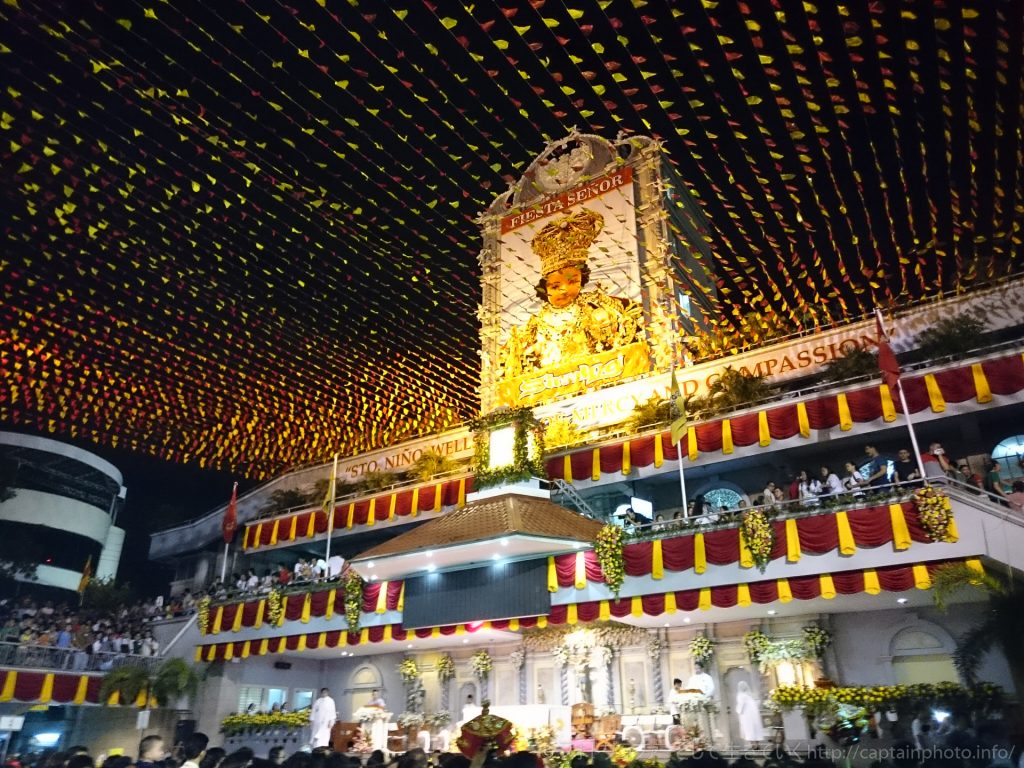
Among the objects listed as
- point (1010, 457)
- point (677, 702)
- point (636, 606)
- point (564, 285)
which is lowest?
point (677, 702)

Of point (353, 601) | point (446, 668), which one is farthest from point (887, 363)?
point (446, 668)

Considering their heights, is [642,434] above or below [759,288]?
below

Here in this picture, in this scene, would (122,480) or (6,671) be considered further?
(122,480)

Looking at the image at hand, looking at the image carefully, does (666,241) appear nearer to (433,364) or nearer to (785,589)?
(433,364)

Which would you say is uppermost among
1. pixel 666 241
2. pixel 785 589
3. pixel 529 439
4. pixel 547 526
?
pixel 666 241

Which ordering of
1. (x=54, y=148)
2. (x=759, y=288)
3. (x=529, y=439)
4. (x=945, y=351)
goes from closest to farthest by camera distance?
(x=54, y=148)
(x=945, y=351)
(x=529, y=439)
(x=759, y=288)

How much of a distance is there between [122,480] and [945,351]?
37044 millimetres

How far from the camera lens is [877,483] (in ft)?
48.1

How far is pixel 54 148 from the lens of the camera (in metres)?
12.6

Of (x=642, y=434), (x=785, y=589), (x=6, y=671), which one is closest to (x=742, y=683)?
(x=785, y=589)

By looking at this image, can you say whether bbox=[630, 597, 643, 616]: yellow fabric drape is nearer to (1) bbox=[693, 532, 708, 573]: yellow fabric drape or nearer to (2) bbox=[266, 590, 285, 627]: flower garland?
(1) bbox=[693, 532, 708, 573]: yellow fabric drape

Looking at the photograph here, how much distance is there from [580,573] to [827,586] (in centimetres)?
496

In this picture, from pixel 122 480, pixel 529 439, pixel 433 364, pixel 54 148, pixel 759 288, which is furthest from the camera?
pixel 122 480

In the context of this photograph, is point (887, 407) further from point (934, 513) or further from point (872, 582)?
point (872, 582)
